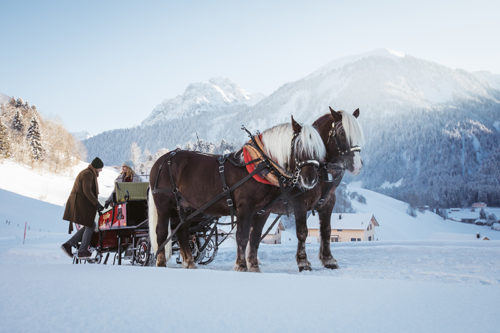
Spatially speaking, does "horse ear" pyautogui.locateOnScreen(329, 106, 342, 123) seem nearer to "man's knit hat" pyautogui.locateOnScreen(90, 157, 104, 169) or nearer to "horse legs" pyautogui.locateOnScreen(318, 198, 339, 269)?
"horse legs" pyautogui.locateOnScreen(318, 198, 339, 269)

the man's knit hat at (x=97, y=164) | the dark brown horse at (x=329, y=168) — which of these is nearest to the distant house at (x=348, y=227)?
the man's knit hat at (x=97, y=164)

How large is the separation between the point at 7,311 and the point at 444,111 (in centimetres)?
16677

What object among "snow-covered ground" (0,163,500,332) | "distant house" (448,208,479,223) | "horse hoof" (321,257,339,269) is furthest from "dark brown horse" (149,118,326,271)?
"distant house" (448,208,479,223)

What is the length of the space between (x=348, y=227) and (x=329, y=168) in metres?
46.9

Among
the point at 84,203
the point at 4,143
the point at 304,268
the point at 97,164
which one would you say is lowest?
the point at 304,268

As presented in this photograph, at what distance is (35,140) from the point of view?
1889 inches

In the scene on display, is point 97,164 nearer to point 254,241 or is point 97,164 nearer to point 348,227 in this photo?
point 254,241

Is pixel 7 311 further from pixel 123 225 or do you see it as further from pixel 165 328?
pixel 123 225

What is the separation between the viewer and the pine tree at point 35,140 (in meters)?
47.5

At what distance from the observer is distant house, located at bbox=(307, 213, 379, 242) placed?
1983 inches

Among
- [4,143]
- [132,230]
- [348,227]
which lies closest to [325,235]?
[132,230]

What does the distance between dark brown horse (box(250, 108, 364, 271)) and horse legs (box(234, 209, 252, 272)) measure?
0.97ft

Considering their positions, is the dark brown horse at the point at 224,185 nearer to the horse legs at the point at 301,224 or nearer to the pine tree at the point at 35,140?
the horse legs at the point at 301,224

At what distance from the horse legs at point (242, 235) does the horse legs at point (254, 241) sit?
98mm
